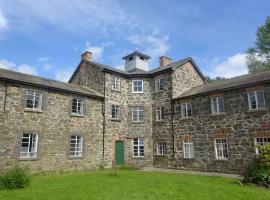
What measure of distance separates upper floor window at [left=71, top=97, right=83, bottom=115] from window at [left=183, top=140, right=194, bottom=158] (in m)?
9.71

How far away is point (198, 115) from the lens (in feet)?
66.1

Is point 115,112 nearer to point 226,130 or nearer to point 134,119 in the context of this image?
point 134,119

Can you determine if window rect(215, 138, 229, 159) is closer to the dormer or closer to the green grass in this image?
the green grass

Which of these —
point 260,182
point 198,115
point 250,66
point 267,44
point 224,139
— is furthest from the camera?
point 250,66

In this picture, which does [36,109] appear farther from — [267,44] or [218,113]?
[267,44]

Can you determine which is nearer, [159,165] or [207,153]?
[207,153]

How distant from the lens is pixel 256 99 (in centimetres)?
1692

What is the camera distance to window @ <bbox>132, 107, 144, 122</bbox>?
79.0ft

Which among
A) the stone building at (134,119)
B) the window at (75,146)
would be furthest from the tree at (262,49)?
the window at (75,146)

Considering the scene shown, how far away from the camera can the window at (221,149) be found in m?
18.2

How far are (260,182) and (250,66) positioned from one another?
26.5 meters

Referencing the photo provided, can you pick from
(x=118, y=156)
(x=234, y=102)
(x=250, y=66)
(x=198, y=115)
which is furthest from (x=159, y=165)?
(x=250, y=66)

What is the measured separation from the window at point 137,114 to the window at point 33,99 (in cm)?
954

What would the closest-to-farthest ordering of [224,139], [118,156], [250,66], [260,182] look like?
[260,182] → [224,139] → [118,156] → [250,66]
